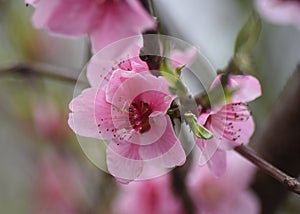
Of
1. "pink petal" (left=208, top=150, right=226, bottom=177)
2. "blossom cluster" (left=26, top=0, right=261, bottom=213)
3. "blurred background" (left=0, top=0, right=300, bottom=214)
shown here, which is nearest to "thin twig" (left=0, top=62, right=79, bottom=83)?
"blurred background" (left=0, top=0, right=300, bottom=214)

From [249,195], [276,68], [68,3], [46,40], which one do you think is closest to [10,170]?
[46,40]

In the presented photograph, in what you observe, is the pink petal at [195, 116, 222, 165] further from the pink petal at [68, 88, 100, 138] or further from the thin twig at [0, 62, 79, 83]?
the thin twig at [0, 62, 79, 83]

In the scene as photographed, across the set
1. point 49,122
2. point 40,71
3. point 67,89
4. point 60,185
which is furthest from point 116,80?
point 67,89

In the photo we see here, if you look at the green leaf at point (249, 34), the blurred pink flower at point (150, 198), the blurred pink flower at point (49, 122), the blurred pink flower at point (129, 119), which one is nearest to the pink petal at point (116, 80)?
the blurred pink flower at point (129, 119)

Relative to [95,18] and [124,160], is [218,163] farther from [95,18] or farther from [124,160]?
[95,18]

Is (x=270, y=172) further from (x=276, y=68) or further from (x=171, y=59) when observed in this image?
(x=276, y=68)

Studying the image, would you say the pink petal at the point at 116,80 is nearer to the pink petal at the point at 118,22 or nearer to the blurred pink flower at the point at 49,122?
the pink petal at the point at 118,22
